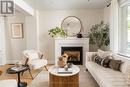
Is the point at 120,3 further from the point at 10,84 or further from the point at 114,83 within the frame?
the point at 10,84

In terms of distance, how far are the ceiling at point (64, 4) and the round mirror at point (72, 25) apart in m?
0.46

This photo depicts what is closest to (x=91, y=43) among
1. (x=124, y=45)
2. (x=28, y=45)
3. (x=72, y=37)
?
(x=72, y=37)

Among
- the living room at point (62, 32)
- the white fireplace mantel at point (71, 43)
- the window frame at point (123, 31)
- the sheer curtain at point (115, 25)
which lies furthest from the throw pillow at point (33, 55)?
the window frame at point (123, 31)

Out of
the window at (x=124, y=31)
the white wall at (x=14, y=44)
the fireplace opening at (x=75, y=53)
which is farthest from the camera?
the white wall at (x=14, y=44)

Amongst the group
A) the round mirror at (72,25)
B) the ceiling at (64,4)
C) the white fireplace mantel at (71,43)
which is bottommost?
the white fireplace mantel at (71,43)

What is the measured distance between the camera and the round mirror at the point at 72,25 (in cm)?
651

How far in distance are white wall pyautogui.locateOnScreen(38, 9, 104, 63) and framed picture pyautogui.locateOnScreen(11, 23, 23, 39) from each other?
855mm

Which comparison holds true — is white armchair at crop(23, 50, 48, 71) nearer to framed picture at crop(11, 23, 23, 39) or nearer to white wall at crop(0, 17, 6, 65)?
framed picture at crop(11, 23, 23, 39)

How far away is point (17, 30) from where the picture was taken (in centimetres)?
679

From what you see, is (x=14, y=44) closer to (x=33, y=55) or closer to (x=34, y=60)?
(x=33, y=55)

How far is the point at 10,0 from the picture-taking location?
3.89 m

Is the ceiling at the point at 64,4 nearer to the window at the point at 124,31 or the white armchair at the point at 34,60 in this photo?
the window at the point at 124,31

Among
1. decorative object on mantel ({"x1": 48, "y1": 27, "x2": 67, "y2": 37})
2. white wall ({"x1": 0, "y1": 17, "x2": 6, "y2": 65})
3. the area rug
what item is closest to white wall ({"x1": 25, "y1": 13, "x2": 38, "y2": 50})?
decorative object on mantel ({"x1": 48, "y1": 27, "x2": 67, "y2": 37})

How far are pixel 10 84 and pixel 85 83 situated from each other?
2033mm
